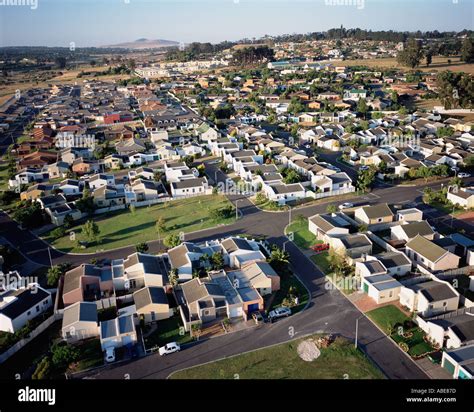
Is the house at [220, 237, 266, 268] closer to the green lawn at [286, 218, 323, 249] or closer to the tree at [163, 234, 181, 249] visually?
the tree at [163, 234, 181, 249]

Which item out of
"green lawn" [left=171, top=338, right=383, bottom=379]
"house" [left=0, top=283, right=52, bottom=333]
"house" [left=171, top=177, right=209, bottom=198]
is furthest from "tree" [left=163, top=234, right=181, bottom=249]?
"green lawn" [left=171, top=338, right=383, bottom=379]

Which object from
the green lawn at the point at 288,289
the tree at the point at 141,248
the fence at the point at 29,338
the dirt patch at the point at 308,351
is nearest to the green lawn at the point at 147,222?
the tree at the point at 141,248

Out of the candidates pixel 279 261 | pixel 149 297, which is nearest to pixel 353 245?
pixel 279 261

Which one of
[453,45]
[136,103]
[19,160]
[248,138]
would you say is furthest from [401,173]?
[453,45]

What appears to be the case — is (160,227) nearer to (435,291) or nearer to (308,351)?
(308,351)

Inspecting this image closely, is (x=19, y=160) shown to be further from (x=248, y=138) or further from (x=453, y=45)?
(x=453, y=45)
